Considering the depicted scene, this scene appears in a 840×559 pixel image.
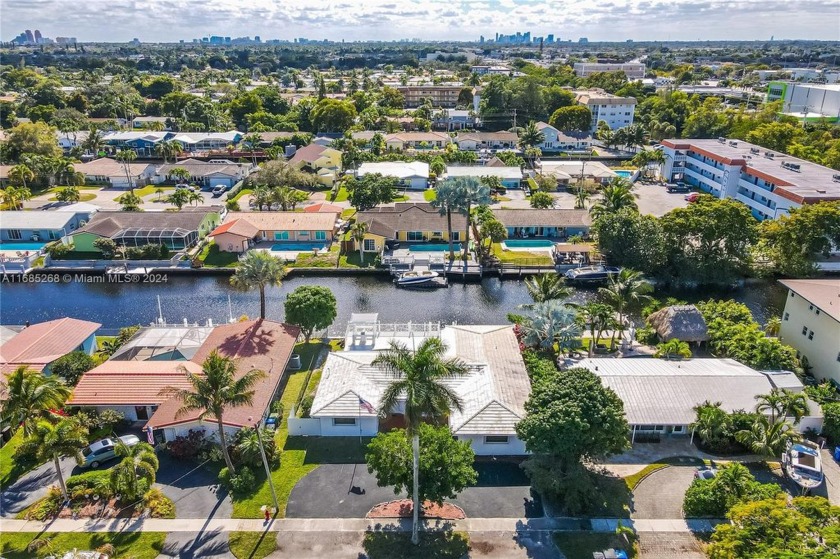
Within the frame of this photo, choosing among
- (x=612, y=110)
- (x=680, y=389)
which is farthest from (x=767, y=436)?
(x=612, y=110)

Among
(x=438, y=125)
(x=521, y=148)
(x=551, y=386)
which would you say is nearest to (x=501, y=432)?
(x=551, y=386)

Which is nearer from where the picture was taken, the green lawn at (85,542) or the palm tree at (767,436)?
the green lawn at (85,542)

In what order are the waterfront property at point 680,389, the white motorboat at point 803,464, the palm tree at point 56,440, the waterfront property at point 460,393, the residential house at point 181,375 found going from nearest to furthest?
the palm tree at point 56,440 → the white motorboat at point 803,464 → the waterfront property at point 460,393 → the residential house at point 181,375 → the waterfront property at point 680,389

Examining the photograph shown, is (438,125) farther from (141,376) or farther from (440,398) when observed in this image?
(440,398)

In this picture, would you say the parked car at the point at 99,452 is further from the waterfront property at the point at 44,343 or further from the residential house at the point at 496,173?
the residential house at the point at 496,173

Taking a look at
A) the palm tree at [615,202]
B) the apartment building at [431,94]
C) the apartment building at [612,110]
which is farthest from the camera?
the apartment building at [431,94]

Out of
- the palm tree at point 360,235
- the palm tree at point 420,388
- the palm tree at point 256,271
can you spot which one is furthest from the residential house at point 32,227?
the palm tree at point 420,388
